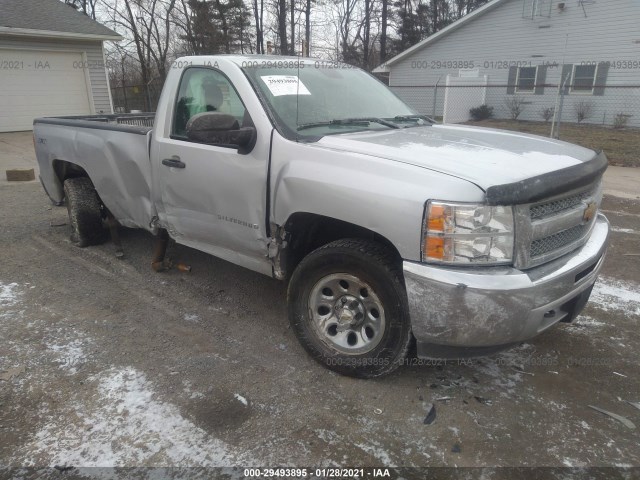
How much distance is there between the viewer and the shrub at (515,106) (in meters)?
20.9

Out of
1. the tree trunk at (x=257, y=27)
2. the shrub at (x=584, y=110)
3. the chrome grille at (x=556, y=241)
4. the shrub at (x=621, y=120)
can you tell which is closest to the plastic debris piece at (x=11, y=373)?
the chrome grille at (x=556, y=241)

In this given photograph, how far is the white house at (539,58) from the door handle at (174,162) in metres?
15.6

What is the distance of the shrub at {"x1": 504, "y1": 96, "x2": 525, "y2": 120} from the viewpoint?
20891 mm

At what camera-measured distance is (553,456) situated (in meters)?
2.38

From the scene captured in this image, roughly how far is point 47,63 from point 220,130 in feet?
53.5

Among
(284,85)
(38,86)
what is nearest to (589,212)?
(284,85)

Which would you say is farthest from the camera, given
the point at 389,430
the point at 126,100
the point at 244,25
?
the point at 244,25

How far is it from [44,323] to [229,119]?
215cm

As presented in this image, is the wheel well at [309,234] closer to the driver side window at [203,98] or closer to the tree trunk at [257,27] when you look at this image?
the driver side window at [203,98]


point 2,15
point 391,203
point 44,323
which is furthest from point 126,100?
point 391,203

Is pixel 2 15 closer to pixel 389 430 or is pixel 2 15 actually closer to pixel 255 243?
pixel 255 243

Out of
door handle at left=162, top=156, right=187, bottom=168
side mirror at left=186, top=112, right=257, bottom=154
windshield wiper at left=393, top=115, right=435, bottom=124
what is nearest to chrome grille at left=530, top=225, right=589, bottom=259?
windshield wiper at left=393, top=115, right=435, bottom=124

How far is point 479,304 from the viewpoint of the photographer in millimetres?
2311

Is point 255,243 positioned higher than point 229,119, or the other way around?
point 229,119
